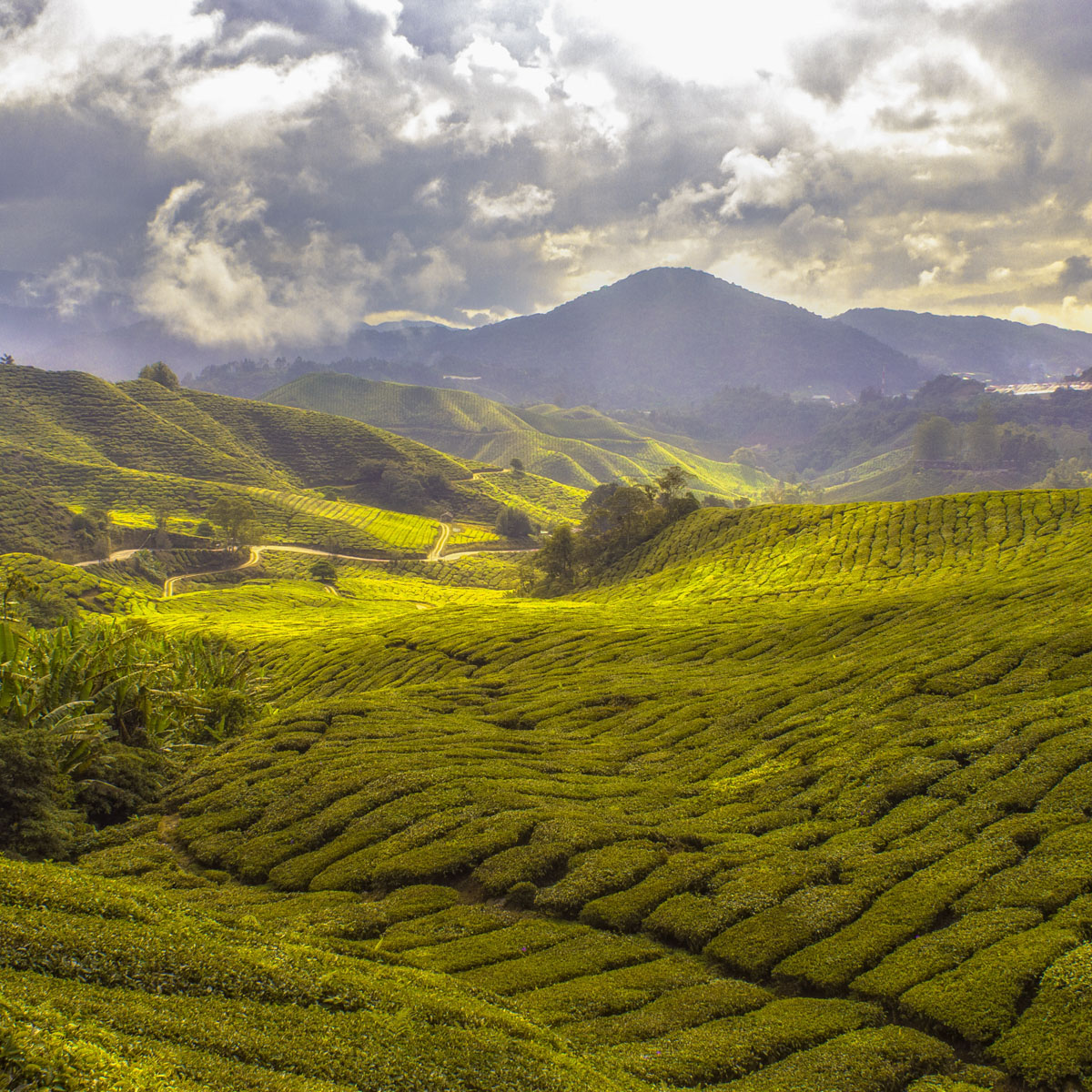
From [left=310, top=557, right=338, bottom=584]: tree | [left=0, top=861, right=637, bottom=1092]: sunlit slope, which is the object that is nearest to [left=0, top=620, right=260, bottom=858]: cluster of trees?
[left=0, top=861, right=637, bottom=1092]: sunlit slope

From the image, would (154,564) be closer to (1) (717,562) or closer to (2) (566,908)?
(1) (717,562)

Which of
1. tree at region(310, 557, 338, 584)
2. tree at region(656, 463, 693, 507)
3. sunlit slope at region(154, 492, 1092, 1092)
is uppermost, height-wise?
tree at region(656, 463, 693, 507)

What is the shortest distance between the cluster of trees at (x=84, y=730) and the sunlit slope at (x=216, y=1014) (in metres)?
9.72

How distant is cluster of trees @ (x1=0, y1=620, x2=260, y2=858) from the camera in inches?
896

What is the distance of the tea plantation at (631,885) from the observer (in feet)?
40.0

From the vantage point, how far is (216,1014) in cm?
1172

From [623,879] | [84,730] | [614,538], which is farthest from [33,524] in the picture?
[623,879]

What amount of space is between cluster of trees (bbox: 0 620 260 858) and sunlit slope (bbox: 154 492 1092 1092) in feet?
10.4

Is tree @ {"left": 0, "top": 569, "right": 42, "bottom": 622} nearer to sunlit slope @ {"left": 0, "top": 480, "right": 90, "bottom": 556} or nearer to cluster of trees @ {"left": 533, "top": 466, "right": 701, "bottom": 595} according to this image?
cluster of trees @ {"left": 533, "top": 466, "right": 701, "bottom": 595}

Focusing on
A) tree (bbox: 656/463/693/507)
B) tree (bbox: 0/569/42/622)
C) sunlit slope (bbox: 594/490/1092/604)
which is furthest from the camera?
tree (bbox: 656/463/693/507)

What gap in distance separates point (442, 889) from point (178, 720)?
25.5 meters

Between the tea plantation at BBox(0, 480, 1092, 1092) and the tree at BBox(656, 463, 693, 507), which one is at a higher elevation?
the tree at BBox(656, 463, 693, 507)

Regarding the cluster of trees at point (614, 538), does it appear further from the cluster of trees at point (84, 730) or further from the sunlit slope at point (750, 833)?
the cluster of trees at point (84, 730)

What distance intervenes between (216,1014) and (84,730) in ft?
65.6
